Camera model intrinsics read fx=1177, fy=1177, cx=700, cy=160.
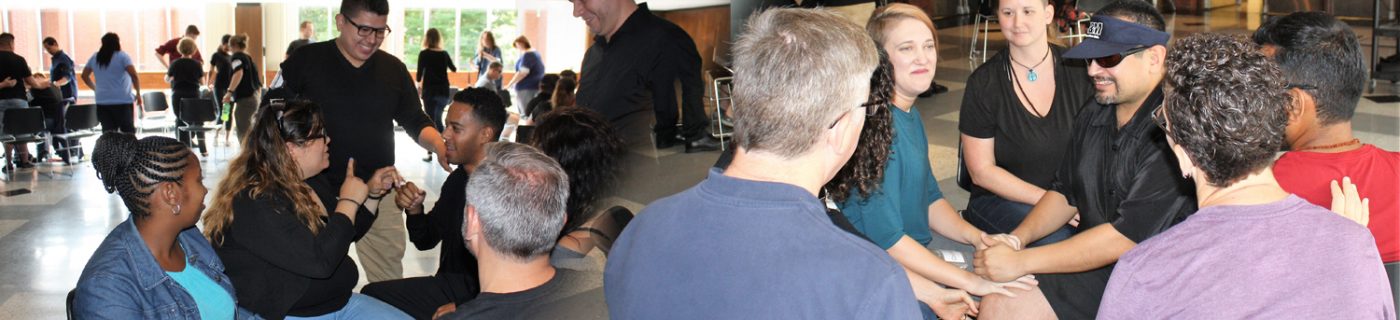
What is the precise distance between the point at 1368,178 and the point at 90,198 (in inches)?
303

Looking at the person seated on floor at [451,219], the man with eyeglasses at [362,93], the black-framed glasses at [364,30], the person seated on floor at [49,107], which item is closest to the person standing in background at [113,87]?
the person seated on floor at [49,107]

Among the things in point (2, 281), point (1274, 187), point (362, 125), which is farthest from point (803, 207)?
point (2, 281)

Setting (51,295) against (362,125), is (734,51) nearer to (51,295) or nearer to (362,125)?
(362,125)

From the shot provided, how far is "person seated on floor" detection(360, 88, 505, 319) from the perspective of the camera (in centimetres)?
342

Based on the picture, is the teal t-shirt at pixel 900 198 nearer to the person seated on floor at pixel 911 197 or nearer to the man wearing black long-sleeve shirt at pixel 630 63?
the person seated on floor at pixel 911 197

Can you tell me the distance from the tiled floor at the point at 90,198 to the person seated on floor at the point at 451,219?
483mm

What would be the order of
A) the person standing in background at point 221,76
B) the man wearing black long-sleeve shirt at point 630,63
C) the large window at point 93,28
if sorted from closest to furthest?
the man wearing black long-sleeve shirt at point 630,63
the person standing in background at point 221,76
the large window at point 93,28

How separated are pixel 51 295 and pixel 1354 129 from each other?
6544 mm

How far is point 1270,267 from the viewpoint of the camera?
61.6 inches

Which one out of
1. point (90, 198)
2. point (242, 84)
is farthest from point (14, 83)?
point (90, 198)

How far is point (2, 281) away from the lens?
5.37 metres

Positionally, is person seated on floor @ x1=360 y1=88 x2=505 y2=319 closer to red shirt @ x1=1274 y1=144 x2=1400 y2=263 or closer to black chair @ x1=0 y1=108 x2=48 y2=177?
red shirt @ x1=1274 y1=144 x2=1400 y2=263

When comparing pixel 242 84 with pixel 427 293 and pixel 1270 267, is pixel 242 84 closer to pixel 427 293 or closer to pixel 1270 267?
pixel 427 293

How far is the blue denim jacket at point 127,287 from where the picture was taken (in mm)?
2482
